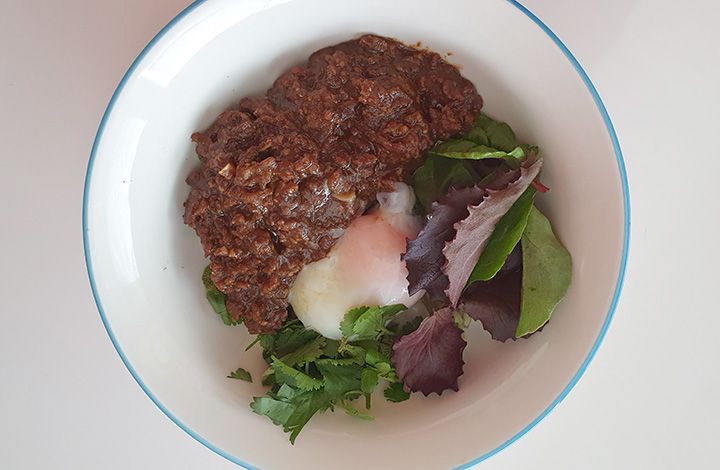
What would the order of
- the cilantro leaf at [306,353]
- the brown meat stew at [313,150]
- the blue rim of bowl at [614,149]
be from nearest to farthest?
the blue rim of bowl at [614,149], the brown meat stew at [313,150], the cilantro leaf at [306,353]

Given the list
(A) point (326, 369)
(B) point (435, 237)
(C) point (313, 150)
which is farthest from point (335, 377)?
(C) point (313, 150)

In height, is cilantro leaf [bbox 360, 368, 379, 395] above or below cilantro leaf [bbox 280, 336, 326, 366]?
below

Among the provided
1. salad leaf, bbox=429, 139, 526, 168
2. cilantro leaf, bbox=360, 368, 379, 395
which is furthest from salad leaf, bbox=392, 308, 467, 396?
salad leaf, bbox=429, 139, 526, 168

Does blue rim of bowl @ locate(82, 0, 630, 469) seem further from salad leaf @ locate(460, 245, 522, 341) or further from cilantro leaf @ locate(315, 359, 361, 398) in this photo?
cilantro leaf @ locate(315, 359, 361, 398)

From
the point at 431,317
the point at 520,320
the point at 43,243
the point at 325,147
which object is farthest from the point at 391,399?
the point at 43,243

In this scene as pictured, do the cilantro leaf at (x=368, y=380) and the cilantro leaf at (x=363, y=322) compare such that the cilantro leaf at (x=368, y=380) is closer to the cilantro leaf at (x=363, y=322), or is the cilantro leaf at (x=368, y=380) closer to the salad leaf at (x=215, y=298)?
the cilantro leaf at (x=363, y=322)

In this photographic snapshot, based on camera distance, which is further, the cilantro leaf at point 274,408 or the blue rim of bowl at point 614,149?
the cilantro leaf at point 274,408

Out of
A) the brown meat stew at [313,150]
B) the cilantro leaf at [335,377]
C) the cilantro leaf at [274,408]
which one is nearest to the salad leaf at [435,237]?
the brown meat stew at [313,150]
